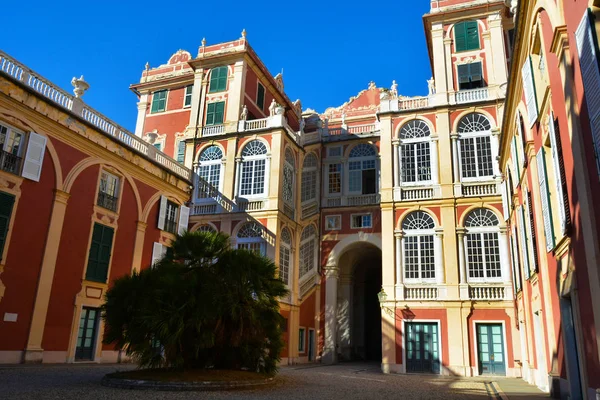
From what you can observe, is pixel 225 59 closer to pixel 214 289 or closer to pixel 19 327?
pixel 19 327

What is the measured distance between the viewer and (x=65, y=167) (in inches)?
669

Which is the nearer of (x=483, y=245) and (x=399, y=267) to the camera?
(x=483, y=245)

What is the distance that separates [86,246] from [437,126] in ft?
55.6

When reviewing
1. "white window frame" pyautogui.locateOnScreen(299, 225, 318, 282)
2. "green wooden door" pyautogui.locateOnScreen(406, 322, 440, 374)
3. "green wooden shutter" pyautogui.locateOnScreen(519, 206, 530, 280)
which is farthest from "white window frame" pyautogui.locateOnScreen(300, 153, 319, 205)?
"green wooden shutter" pyautogui.locateOnScreen(519, 206, 530, 280)

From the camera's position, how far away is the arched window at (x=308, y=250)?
2752cm

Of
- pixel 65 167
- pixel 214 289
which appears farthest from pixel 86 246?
pixel 214 289

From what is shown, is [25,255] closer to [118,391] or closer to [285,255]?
[118,391]

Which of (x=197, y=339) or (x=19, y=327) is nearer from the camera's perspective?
(x=197, y=339)

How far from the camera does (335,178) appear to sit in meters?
29.0

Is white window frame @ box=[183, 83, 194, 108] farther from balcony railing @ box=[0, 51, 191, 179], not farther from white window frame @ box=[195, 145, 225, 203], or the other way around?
balcony railing @ box=[0, 51, 191, 179]

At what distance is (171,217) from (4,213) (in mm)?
8514

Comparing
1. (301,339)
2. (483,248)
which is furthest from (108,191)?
(483,248)

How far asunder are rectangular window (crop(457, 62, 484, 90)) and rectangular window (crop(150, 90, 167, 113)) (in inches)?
722

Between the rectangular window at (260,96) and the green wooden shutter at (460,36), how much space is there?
1192 cm
